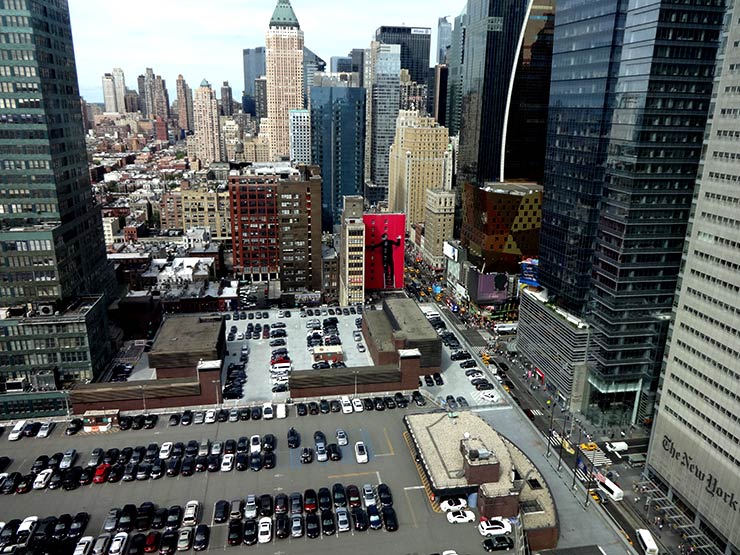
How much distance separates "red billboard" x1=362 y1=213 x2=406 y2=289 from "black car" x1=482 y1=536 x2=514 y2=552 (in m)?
103

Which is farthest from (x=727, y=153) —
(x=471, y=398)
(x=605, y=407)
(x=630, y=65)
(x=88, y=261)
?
(x=88, y=261)

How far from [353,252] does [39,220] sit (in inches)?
2852

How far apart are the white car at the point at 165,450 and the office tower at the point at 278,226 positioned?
86.9 metres

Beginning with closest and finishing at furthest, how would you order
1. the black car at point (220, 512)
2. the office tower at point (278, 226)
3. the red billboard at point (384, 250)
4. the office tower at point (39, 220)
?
the black car at point (220, 512) → the office tower at point (39, 220) → the red billboard at point (384, 250) → the office tower at point (278, 226)

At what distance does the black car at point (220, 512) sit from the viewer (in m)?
66.3

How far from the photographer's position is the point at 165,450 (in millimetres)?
79688

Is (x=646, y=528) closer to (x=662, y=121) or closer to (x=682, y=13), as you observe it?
(x=662, y=121)

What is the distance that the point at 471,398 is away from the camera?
99.4 m

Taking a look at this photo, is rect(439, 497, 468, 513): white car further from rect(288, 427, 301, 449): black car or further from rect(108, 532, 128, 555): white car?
rect(108, 532, 128, 555): white car

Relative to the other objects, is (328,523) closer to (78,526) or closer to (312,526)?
(312,526)

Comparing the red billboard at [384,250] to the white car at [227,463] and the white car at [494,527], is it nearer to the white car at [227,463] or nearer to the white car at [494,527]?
the white car at [227,463]

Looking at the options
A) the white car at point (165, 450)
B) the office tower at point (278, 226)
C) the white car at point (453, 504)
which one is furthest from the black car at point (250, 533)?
the office tower at point (278, 226)

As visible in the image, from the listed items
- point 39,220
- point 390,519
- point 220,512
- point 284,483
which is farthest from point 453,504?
point 39,220

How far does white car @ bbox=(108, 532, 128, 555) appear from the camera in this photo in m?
60.8
